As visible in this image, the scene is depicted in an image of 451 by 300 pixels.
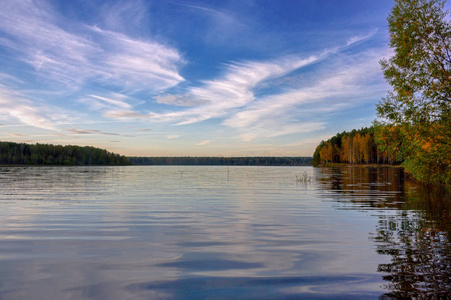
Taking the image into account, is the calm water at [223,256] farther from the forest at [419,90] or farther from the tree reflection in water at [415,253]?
the forest at [419,90]

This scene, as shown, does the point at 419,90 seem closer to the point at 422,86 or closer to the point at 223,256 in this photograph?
the point at 422,86

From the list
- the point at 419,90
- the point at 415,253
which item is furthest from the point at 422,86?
the point at 415,253

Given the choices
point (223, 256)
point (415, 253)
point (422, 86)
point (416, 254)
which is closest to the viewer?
point (416, 254)

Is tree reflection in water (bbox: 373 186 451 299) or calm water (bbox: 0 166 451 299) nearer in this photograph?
tree reflection in water (bbox: 373 186 451 299)

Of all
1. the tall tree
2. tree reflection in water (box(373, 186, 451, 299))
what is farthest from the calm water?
the tall tree

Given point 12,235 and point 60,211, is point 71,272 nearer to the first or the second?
point 12,235

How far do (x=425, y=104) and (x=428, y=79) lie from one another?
2396mm

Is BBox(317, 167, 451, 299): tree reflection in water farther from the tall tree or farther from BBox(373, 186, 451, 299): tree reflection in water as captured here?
the tall tree

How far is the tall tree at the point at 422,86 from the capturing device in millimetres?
27328

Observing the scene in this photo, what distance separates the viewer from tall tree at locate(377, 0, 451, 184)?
89.7 ft

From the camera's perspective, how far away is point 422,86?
2831 centimetres

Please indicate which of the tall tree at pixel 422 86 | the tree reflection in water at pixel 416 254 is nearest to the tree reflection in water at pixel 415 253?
the tree reflection in water at pixel 416 254

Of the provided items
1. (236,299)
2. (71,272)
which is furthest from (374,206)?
(71,272)

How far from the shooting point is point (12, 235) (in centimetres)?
1467
